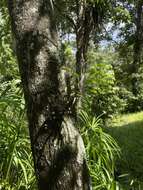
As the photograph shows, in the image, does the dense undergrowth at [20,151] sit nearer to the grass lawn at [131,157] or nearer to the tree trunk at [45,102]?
the tree trunk at [45,102]

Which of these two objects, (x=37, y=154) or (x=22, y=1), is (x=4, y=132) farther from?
(x=22, y=1)

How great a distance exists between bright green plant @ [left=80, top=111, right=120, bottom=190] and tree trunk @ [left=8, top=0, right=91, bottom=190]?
2.92 feet

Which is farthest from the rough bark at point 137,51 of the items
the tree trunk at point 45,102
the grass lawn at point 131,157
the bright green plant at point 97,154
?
the tree trunk at point 45,102

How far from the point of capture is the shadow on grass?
23.2 feet

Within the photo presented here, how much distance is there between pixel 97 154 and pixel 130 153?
17.1 ft

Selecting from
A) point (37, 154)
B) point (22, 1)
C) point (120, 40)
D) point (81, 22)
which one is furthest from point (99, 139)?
point (120, 40)

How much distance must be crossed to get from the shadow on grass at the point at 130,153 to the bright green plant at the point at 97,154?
231 cm

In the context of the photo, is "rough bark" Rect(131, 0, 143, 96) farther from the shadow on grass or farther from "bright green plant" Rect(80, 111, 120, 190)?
"bright green plant" Rect(80, 111, 120, 190)

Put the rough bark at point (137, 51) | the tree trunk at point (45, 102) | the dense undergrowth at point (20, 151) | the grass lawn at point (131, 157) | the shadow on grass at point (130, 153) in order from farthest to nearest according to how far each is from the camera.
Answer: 1. the rough bark at point (137, 51)
2. the shadow on grass at point (130, 153)
3. the grass lawn at point (131, 157)
4. the dense undergrowth at point (20, 151)
5. the tree trunk at point (45, 102)

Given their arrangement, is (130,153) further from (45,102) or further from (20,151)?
(45,102)

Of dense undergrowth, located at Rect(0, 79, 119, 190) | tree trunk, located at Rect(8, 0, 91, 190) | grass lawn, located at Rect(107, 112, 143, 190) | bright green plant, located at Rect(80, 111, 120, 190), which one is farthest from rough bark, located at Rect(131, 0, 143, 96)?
tree trunk, located at Rect(8, 0, 91, 190)

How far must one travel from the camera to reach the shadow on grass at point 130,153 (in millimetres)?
7070

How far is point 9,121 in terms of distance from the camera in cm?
337

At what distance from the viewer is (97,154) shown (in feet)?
10.9
